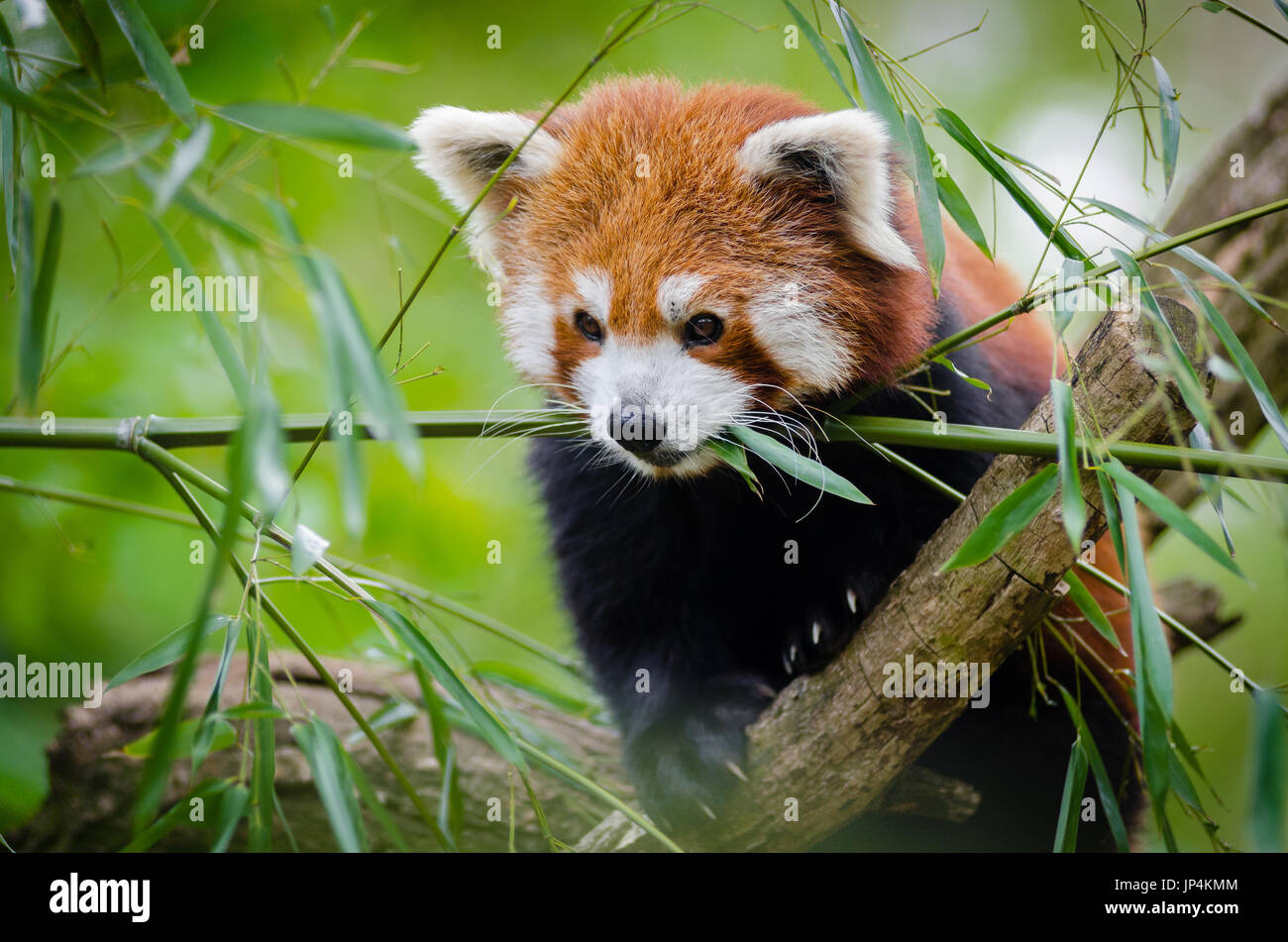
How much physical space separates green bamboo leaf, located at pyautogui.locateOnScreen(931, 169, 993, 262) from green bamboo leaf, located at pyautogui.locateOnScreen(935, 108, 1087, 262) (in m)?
0.07

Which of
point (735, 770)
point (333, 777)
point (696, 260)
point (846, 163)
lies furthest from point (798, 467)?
point (333, 777)

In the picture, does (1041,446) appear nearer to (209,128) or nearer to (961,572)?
(961,572)

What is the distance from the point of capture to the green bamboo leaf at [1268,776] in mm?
1393

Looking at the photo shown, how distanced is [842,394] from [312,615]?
6.90 feet

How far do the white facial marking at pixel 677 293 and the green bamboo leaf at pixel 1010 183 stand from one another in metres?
0.56

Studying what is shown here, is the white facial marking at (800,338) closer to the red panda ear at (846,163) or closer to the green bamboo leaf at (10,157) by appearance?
the red panda ear at (846,163)

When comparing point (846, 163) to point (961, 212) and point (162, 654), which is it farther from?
point (162, 654)

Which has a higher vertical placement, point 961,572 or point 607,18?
point 607,18

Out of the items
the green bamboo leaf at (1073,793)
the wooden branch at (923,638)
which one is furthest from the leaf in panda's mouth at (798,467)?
the green bamboo leaf at (1073,793)

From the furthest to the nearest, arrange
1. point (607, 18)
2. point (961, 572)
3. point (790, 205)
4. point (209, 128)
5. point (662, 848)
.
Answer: point (607, 18), point (662, 848), point (790, 205), point (961, 572), point (209, 128)

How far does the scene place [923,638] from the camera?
1.87 meters

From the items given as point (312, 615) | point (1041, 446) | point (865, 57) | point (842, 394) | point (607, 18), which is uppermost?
point (607, 18)
